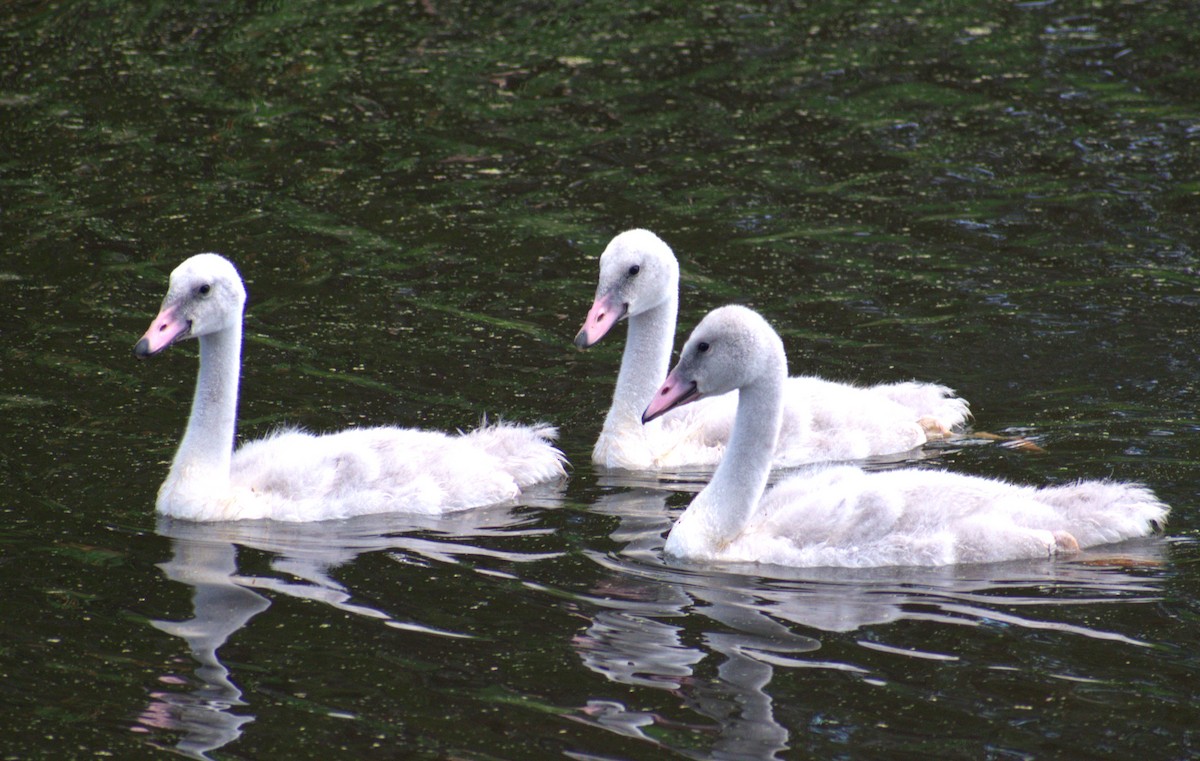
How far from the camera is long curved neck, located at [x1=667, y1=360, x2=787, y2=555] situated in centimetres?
818

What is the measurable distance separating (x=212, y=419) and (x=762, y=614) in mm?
3029

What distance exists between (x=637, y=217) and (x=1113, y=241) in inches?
139

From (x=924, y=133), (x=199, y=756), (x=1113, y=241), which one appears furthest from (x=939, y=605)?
(x=924, y=133)

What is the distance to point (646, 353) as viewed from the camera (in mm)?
10250

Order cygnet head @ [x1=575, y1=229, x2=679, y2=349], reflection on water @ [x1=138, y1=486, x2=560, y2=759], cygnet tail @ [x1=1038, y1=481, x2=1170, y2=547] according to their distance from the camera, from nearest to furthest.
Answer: reflection on water @ [x1=138, y1=486, x2=560, y2=759], cygnet tail @ [x1=1038, y1=481, x2=1170, y2=547], cygnet head @ [x1=575, y1=229, x2=679, y2=349]

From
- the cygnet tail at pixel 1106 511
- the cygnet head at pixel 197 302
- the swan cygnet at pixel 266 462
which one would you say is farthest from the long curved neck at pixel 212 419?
the cygnet tail at pixel 1106 511

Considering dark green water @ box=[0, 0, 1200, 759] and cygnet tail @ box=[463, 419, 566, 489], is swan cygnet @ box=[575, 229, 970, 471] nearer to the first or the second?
dark green water @ box=[0, 0, 1200, 759]

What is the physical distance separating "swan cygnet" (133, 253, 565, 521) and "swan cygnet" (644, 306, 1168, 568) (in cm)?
133

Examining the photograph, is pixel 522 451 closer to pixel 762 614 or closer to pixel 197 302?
pixel 197 302

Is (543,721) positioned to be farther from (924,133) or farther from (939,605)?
(924,133)

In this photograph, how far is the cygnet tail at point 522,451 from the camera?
934cm

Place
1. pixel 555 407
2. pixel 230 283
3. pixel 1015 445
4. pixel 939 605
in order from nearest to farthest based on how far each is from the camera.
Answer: pixel 939 605
pixel 230 283
pixel 1015 445
pixel 555 407

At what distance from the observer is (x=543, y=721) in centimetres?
637

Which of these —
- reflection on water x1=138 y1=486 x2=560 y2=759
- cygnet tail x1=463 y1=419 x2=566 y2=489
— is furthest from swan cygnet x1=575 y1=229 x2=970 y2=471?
reflection on water x1=138 y1=486 x2=560 y2=759
